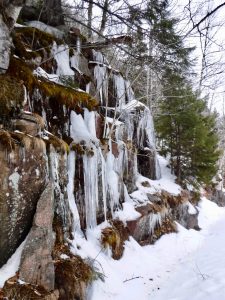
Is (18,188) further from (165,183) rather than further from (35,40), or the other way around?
(165,183)

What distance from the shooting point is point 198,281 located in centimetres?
471

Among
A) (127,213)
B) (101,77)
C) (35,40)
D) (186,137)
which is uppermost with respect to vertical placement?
(35,40)

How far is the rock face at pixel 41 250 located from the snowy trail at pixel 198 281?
1898mm

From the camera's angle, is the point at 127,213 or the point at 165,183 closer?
the point at 127,213

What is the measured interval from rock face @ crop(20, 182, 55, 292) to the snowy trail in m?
1.90

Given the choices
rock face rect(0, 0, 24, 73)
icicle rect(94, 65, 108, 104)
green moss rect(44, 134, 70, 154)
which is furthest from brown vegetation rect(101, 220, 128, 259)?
icicle rect(94, 65, 108, 104)

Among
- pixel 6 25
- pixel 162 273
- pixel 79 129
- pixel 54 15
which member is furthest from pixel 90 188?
pixel 54 15

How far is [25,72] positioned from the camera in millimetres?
5199

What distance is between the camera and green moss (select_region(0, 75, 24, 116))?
13.6ft

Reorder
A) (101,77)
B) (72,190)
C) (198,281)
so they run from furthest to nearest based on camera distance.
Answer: (101,77) < (72,190) < (198,281)

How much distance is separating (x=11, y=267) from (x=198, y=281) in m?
2.80

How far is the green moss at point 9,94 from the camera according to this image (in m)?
4.14

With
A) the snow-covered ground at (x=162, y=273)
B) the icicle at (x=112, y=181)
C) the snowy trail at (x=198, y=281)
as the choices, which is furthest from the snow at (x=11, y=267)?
the icicle at (x=112, y=181)

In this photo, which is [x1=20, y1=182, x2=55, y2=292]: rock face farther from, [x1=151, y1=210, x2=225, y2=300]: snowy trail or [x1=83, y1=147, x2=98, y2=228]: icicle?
[x1=151, y1=210, x2=225, y2=300]: snowy trail
